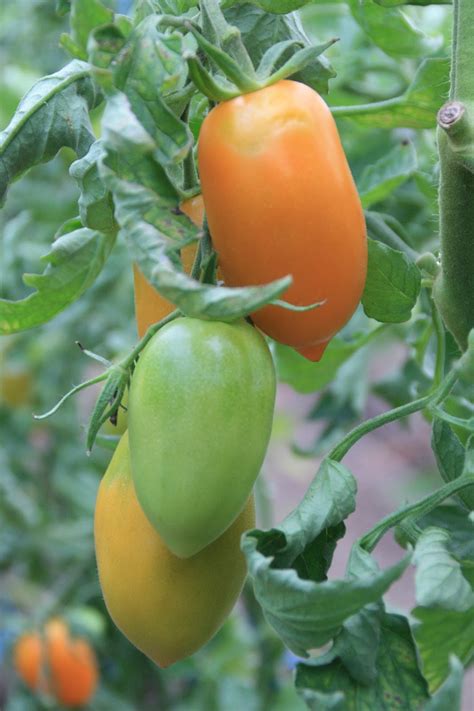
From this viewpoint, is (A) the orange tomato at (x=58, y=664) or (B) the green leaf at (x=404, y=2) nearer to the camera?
(B) the green leaf at (x=404, y=2)

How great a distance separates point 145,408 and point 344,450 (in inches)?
5.9

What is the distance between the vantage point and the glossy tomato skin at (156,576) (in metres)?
0.63

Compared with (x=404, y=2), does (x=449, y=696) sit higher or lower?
lower

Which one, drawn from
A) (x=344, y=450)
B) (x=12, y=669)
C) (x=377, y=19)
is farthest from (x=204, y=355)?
(x=12, y=669)

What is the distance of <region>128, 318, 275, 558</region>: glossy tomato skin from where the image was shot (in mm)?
554

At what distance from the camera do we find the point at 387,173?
103 centimetres

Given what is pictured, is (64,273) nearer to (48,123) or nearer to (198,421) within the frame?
(48,123)

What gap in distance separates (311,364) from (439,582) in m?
0.49

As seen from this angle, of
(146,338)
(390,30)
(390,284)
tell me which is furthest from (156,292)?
(390,30)

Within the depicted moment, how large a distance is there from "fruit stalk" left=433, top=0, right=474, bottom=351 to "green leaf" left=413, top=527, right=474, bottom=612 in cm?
17

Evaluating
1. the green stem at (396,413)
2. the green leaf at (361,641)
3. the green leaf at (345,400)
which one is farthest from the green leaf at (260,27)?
the green leaf at (345,400)

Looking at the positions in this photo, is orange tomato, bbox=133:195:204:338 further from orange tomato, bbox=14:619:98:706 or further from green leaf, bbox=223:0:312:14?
orange tomato, bbox=14:619:98:706

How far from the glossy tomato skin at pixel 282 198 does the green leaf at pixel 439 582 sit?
0.14 metres

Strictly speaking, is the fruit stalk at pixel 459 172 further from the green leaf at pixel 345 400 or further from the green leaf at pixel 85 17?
the green leaf at pixel 345 400
